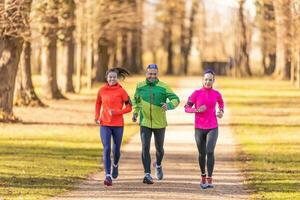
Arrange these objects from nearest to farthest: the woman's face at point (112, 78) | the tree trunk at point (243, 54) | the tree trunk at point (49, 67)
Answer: the woman's face at point (112, 78) < the tree trunk at point (49, 67) < the tree trunk at point (243, 54)

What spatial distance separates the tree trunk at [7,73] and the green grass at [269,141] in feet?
22.1

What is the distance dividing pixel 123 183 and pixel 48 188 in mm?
1406

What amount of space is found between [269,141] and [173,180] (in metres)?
10.5

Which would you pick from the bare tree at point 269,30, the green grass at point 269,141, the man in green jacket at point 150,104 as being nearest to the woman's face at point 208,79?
the man in green jacket at point 150,104

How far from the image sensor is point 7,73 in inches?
1189

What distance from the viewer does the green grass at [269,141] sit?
16219 millimetres

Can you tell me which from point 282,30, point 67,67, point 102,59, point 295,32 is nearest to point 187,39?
point 102,59

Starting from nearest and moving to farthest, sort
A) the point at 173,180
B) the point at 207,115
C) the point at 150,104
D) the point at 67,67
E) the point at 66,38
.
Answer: the point at 207,115 < the point at 150,104 < the point at 173,180 < the point at 66,38 < the point at 67,67

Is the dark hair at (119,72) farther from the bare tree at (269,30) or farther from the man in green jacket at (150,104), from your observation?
the bare tree at (269,30)

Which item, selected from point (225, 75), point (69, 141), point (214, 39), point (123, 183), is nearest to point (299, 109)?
point (69, 141)

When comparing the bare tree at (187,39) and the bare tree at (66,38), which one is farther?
the bare tree at (187,39)

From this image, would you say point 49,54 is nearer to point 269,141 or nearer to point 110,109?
point 269,141

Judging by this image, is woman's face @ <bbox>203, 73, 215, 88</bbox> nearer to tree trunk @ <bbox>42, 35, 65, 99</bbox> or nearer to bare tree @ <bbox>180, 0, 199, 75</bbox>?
tree trunk @ <bbox>42, 35, 65, 99</bbox>

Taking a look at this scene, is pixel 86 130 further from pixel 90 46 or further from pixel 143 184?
pixel 90 46
